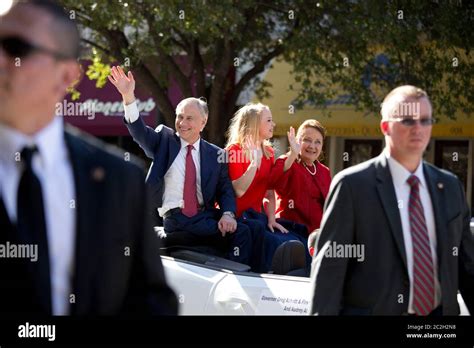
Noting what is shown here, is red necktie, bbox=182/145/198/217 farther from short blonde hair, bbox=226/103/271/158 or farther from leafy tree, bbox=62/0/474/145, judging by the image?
leafy tree, bbox=62/0/474/145

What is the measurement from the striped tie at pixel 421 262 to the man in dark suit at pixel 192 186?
2.78 m

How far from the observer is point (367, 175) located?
3912 mm

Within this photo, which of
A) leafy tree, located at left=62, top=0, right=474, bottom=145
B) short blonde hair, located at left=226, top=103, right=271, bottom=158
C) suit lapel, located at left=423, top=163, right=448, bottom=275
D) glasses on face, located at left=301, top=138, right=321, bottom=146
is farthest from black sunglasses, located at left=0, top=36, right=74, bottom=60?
leafy tree, located at left=62, top=0, right=474, bottom=145

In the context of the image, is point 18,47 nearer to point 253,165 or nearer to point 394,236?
point 394,236

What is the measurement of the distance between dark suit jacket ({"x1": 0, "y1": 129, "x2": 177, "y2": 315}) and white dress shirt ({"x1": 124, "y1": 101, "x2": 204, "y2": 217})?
14.2ft

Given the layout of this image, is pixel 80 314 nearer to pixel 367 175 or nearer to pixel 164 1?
pixel 367 175

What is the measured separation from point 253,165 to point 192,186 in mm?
474

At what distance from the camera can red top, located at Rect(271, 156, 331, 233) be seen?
274 inches

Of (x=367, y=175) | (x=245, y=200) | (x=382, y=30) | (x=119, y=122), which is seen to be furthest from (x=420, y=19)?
(x=367, y=175)

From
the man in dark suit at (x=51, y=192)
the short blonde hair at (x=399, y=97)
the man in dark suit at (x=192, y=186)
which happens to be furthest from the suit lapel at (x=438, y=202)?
the man in dark suit at (x=192, y=186)

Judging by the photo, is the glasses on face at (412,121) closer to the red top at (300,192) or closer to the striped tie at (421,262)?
the striped tie at (421,262)

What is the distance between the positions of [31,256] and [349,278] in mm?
1980

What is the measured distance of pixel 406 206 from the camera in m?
3.90

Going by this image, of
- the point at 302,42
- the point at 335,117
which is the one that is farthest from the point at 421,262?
the point at 335,117
